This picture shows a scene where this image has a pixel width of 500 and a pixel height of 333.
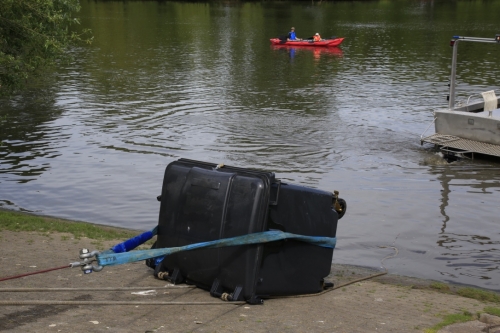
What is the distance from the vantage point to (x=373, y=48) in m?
43.8

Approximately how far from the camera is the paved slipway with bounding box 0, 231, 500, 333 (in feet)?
23.2

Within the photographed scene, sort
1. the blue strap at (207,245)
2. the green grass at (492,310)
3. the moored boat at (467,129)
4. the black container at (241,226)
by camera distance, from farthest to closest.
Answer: the moored boat at (467,129)
the green grass at (492,310)
the black container at (241,226)
the blue strap at (207,245)

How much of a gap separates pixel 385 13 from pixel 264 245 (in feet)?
209

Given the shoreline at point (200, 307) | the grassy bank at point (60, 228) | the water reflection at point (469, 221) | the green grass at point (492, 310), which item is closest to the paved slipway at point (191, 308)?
the shoreline at point (200, 307)

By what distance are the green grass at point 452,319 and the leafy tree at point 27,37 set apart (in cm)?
794

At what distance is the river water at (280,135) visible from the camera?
13.9 meters

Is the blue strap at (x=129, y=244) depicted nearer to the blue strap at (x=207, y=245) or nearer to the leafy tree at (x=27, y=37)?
the blue strap at (x=207, y=245)

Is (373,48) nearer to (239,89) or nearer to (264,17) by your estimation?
(239,89)

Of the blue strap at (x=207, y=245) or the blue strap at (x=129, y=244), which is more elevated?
the blue strap at (x=207, y=245)

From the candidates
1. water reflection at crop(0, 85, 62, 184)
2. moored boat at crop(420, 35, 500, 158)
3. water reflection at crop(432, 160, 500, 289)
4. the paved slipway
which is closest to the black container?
the paved slipway

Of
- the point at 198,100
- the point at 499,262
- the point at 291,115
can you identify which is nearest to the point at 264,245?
the point at 499,262

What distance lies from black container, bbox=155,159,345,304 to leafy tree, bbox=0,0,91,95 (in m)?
5.55

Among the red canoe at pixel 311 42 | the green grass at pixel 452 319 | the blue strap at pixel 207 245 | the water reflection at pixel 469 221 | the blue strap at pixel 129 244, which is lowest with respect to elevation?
the water reflection at pixel 469 221

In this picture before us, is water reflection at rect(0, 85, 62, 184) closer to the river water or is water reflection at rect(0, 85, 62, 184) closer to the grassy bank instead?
the river water
